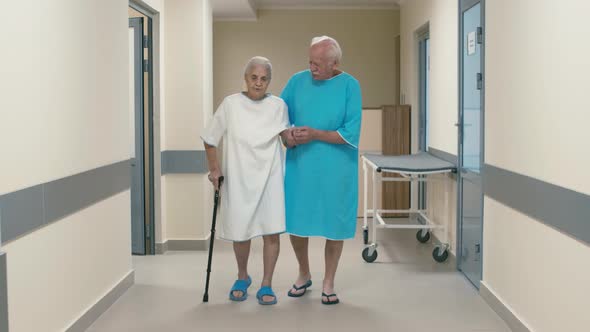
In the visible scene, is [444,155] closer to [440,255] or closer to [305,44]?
[440,255]

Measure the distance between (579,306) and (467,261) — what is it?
85.8 inches

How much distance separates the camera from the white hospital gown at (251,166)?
419 cm

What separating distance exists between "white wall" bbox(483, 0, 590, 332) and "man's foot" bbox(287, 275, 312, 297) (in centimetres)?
112

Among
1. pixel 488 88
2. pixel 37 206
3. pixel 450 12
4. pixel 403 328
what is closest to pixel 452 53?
pixel 450 12

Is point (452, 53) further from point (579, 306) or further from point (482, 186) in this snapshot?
point (579, 306)

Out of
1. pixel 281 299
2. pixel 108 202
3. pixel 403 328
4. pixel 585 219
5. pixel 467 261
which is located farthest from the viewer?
pixel 467 261

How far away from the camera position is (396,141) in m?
7.97

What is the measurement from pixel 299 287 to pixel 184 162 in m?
2.02

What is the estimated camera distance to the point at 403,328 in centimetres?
Result: 380

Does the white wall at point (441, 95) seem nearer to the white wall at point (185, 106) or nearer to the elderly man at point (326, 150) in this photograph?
the elderly man at point (326, 150)

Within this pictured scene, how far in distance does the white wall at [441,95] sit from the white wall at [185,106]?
203 cm

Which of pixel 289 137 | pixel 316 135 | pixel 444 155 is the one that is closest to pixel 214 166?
pixel 289 137

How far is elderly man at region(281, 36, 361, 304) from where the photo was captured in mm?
4191

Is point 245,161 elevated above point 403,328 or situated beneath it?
elevated above
